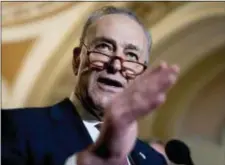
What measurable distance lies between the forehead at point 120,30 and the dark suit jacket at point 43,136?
141 mm

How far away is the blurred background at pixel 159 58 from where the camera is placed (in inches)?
52.7

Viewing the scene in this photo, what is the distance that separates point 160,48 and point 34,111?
2.16 feet

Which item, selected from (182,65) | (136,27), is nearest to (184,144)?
(182,65)

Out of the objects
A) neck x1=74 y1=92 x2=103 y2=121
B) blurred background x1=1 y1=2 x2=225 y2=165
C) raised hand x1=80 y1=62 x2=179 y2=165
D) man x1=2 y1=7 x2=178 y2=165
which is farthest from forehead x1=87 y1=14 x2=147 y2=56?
blurred background x1=1 y1=2 x2=225 y2=165

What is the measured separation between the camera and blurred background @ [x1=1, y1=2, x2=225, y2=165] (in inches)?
52.7

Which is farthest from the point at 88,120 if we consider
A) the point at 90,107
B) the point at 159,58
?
the point at 159,58

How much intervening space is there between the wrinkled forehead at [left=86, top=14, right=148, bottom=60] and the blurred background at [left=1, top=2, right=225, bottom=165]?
0.32 m

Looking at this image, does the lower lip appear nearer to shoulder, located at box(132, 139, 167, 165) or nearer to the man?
the man

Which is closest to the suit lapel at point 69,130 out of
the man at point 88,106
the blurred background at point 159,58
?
the man at point 88,106

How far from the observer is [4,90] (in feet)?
5.18

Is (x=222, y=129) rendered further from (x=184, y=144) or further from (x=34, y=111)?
(x=34, y=111)

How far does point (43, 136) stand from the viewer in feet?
2.70

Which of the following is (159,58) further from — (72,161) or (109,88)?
(72,161)

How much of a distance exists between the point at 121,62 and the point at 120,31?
2.3 inches
